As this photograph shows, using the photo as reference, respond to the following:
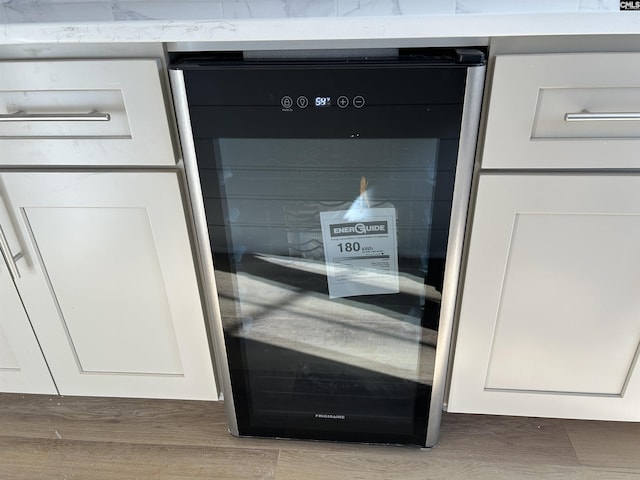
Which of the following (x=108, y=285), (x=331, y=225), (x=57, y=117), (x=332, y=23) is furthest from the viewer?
(x=108, y=285)

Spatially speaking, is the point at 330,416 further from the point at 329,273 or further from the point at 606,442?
the point at 606,442

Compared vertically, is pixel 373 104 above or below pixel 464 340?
above

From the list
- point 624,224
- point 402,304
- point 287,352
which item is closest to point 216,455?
point 287,352

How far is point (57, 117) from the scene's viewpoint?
918 mm

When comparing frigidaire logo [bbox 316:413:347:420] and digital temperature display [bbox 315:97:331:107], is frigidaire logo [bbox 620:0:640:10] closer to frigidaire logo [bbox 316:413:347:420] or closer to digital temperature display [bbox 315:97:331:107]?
digital temperature display [bbox 315:97:331:107]

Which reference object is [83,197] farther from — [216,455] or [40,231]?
[216,455]

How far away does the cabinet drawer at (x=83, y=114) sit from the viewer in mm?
893

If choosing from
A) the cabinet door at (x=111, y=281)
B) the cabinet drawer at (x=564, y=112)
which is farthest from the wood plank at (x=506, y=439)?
the cabinet drawer at (x=564, y=112)

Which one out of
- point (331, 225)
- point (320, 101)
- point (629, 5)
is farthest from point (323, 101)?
point (629, 5)

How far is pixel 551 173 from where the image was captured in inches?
36.2

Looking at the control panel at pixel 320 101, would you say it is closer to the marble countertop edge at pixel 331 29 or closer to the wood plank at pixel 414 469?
the marble countertop edge at pixel 331 29

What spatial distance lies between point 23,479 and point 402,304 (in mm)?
978

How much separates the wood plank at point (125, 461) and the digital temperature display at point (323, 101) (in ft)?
2.81

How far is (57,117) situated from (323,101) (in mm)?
457
